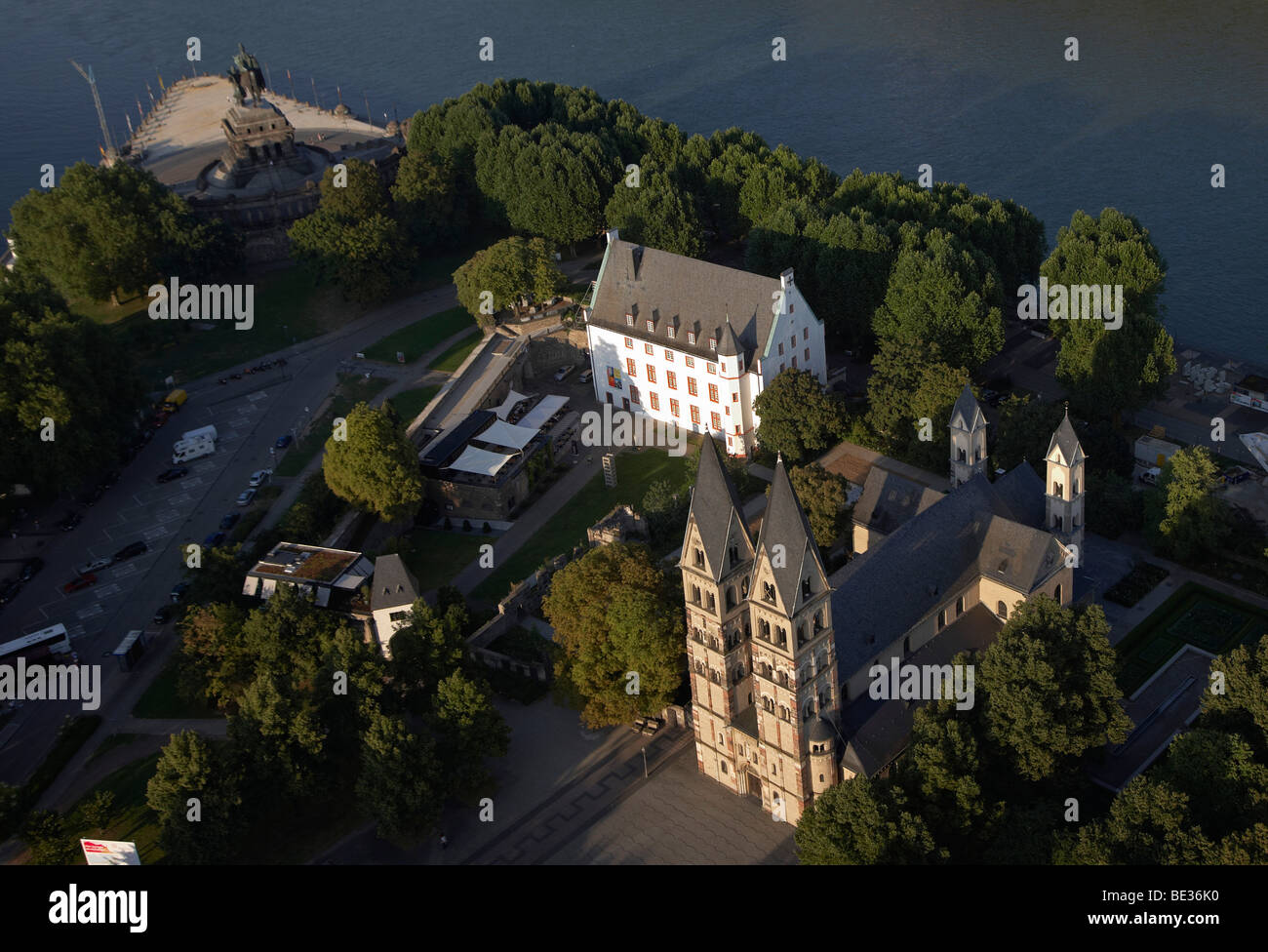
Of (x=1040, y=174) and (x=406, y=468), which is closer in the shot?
(x=406, y=468)

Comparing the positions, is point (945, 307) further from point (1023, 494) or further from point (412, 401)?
point (412, 401)

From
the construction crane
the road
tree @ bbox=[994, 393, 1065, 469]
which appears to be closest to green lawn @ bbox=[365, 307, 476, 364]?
the road

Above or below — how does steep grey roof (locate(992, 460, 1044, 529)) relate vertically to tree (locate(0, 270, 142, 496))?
below

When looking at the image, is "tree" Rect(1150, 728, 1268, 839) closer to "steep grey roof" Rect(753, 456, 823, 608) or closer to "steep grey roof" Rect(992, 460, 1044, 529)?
"steep grey roof" Rect(992, 460, 1044, 529)

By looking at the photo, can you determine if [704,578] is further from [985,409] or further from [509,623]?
[985,409]

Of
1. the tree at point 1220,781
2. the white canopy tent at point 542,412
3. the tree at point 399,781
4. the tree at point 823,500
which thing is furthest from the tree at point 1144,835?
the white canopy tent at point 542,412

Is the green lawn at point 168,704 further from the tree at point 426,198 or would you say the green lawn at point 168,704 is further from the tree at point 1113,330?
the tree at point 1113,330
